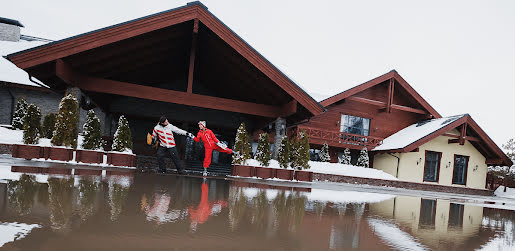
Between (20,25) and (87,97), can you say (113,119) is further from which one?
(20,25)

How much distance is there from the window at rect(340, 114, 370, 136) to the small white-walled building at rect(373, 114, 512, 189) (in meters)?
1.74

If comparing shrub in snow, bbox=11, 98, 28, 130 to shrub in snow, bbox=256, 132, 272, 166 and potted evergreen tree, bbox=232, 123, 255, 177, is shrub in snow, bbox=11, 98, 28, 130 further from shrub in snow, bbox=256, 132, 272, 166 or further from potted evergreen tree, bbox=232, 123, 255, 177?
shrub in snow, bbox=256, 132, 272, 166

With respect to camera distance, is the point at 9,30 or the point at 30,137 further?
the point at 9,30

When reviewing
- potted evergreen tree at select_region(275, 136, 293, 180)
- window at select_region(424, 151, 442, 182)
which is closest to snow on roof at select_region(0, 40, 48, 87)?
potted evergreen tree at select_region(275, 136, 293, 180)

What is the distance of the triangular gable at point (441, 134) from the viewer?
20953 mm

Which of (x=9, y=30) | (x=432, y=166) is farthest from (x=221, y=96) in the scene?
(x=9, y=30)

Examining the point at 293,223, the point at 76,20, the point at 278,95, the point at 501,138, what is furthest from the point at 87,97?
the point at 76,20

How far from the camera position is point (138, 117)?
17625mm

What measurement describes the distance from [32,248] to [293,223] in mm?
1896

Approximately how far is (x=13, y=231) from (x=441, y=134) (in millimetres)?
24280

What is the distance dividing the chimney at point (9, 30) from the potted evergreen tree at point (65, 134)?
Answer: 19771mm

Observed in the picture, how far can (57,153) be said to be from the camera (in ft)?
29.7

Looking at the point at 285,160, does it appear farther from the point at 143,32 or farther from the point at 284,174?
the point at 143,32

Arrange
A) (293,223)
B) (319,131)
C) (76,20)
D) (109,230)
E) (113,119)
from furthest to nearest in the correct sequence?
(76,20) → (319,131) → (113,119) → (293,223) → (109,230)
